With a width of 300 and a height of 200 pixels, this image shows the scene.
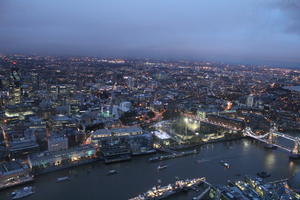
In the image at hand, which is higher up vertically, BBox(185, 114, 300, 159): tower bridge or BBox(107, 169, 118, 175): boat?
BBox(185, 114, 300, 159): tower bridge

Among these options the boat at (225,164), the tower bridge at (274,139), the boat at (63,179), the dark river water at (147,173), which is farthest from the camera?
the tower bridge at (274,139)

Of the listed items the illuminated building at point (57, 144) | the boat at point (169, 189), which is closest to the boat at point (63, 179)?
the illuminated building at point (57, 144)

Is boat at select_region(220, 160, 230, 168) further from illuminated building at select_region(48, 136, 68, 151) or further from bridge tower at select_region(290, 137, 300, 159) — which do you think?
illuminated building at select_region(48, 136, 68, 151)

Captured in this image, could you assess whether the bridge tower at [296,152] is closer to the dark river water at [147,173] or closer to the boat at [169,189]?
the dark river water at [147,173]

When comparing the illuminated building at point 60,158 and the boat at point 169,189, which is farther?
the illuminated building at point 60,158

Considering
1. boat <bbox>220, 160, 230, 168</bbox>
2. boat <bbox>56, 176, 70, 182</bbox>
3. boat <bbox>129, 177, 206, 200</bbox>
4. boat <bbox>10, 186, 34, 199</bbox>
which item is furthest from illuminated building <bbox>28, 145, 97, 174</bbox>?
boat <bbox>220, 160, 230, 168</bbox>

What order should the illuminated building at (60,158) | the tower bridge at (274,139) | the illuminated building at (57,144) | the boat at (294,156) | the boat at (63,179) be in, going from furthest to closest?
1. the tower bridge at (274,139)
2. the boat at (294,156)
3. the illuminated building at (57,144)
4. the illuminated building at (60,158)
5. the boat at (63,179)

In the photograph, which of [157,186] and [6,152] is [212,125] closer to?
[157,186]
